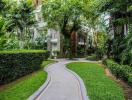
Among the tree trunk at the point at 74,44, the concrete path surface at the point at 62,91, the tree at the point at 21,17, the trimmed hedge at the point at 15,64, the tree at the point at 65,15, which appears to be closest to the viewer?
the concrete path surface at the point at 62,91

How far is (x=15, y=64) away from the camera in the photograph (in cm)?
1991

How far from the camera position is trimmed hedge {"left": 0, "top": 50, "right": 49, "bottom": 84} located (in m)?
17.8

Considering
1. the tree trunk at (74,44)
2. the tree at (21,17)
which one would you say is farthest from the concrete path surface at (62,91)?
the tree at (21,17)

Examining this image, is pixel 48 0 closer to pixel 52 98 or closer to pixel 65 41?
pixel 65 41

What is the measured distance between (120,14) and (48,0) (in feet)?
54.9

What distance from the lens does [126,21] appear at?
93.1 feet

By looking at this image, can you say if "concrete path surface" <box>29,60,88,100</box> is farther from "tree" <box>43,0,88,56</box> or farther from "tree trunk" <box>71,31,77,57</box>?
"tree trunk" <box>71,31,77,57</box>

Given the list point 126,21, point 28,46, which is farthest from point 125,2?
point 28,46

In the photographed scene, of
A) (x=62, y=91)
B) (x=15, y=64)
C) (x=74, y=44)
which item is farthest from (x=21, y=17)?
(x=62, y=91)

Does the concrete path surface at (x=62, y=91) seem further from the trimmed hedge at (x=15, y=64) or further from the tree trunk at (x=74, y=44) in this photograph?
the tree trunk at (x=74, y=44)

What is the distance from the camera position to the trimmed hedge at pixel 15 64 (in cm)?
1783

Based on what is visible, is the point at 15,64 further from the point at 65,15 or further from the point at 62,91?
the point at 65,15

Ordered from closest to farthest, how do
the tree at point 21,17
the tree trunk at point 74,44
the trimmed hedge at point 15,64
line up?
the trimmed hedge at point 15,64 < the tree at point 21,17 < the tree trunk at point 74,44

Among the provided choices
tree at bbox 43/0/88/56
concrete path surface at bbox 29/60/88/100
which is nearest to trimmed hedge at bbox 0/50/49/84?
concrete path surface at bbox 29/60/88/100
